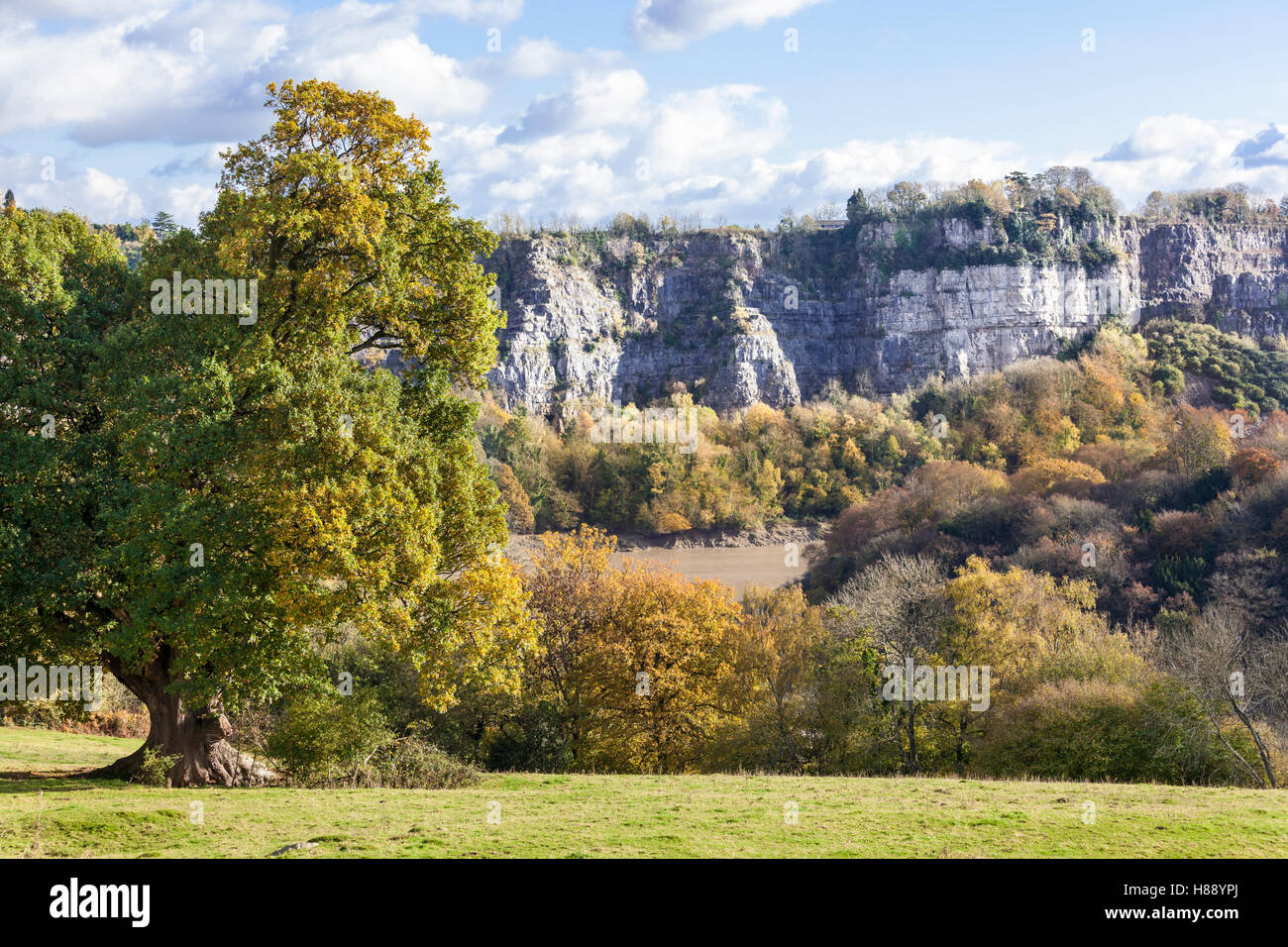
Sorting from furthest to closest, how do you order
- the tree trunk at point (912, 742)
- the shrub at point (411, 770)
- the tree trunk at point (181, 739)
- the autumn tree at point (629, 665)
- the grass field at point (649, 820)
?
the autumn tree at point (629, 665) → the tree trunk at point (912, 742) → the shrub at point (411, 770) → the tree trunk at point (181, 739) → the grass field at point (649, 820)

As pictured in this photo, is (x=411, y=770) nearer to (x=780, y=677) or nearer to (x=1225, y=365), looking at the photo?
(x=780, y=677)

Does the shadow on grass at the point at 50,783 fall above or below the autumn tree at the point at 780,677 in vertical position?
above

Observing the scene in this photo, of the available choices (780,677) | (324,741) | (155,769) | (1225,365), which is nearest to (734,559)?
(780,677)

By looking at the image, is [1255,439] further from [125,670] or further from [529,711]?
[125,670]

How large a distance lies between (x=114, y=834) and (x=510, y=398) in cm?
12938

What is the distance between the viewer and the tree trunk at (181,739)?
20.9m

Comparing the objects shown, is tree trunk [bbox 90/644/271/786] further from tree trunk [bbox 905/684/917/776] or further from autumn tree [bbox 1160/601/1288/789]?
autumn tree [bbox 1160/601/1288/789]

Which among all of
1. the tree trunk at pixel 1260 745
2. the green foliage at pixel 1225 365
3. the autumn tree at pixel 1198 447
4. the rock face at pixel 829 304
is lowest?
the tree trunk at pixel 1260 745

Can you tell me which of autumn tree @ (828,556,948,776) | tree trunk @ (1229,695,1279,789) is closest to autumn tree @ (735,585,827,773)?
autumn tree @ (828,556,948,776)

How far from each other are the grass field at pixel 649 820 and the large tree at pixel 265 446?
2751mm

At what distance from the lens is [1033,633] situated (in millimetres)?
38656

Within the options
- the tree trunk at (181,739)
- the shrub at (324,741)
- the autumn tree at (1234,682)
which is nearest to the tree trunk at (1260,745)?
the autumn tree at (1234,682)

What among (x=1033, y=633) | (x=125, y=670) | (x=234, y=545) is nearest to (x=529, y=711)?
(x=125, y=670)

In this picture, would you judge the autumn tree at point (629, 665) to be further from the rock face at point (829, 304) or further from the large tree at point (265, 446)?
the rock face at point (829, 304)
